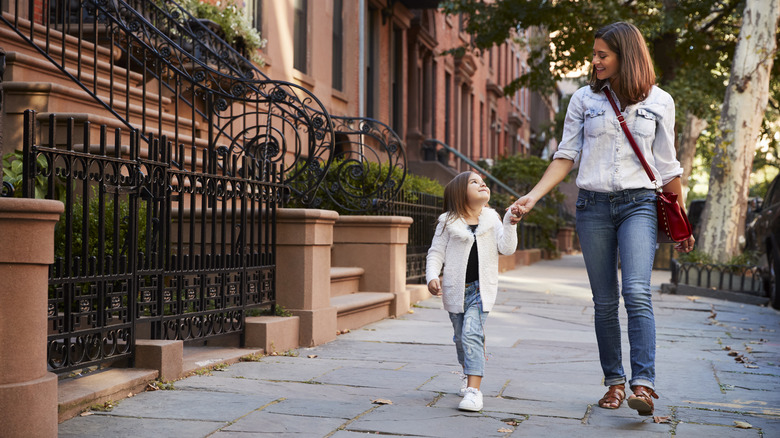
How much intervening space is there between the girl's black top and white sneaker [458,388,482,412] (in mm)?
636

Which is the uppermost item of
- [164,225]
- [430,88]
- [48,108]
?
[430,88]

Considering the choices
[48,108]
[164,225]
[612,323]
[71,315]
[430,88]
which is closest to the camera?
[71,315]

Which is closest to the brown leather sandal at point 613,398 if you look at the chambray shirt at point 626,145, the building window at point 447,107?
the chambray shirt at point 626,145

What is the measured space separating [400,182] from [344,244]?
0.99 m

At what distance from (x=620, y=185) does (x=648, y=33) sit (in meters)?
18.2

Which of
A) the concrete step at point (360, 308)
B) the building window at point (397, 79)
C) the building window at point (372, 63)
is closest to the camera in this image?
the concrete step at point (360, 308)

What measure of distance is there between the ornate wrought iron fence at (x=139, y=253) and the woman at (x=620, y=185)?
2.11m

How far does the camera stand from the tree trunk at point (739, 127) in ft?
50.2

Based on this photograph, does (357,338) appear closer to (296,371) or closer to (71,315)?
(296,371)

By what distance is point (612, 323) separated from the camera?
4.61 metres

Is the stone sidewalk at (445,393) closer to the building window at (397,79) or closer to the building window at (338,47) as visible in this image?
the building window at (338,47)

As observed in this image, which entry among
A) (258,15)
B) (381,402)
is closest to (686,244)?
(381,402)

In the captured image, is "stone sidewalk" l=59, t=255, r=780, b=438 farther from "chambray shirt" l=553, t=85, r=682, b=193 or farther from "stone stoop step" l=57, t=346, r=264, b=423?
"chambray shirt" l=553, t=85, r=682, b=193

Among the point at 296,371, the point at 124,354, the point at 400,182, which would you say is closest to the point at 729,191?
the point at 400,182
